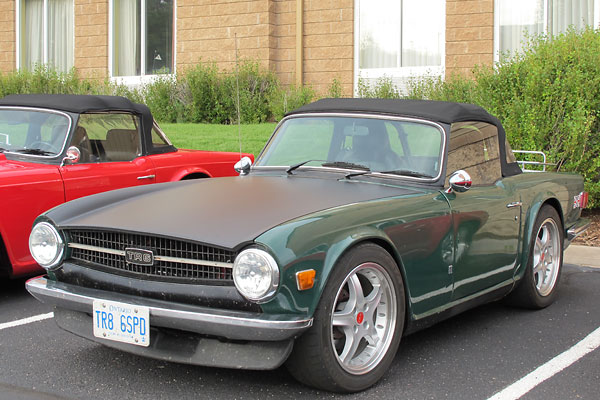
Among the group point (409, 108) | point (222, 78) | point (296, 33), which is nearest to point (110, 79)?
point (222, 78)

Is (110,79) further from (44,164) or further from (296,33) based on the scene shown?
(44,164)

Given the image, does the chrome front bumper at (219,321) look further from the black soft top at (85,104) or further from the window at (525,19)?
the window at (525,19)

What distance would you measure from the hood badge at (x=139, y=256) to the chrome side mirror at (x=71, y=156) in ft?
8.78

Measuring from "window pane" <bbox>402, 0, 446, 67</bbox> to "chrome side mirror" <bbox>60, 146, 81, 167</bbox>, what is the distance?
9.35 m

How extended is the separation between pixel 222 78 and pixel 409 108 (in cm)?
1083

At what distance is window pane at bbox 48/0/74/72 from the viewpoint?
1872 cm

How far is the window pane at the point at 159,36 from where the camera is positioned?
1706cm

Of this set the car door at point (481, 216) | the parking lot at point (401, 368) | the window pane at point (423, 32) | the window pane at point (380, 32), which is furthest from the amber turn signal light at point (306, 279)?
the window pane at point (380, 32)

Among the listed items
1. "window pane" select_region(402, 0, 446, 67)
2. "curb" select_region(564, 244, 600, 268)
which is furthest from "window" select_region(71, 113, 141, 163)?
"window pane" select_region(402, 0, 446, 67)

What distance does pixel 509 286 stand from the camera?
5.01m

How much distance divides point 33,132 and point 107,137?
0.64 meters

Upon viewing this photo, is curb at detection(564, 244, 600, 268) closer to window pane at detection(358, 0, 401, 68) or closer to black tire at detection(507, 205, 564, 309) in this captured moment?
black tire at detection(507, 205, 564, 309)

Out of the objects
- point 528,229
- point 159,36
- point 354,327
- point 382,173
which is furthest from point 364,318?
point 159,36

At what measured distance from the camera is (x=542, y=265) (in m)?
5.55
